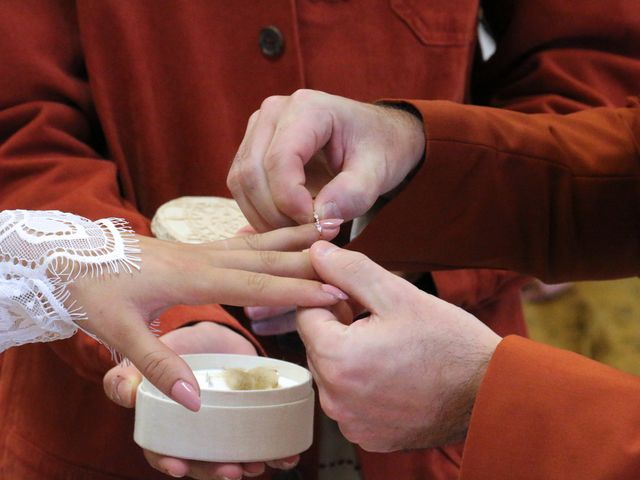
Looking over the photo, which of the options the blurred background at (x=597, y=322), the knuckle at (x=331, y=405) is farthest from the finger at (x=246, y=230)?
the blurred background at (x=597, y=322)

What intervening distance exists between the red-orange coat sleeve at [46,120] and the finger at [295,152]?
9.3 inches

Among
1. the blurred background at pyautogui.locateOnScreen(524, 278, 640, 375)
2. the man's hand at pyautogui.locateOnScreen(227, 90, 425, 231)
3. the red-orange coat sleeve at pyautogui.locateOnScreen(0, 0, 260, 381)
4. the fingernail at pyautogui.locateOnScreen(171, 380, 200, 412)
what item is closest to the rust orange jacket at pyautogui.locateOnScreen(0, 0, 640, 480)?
the red-orange coat sleeve at pyautogui.locateOnScreen(0, 0, 260, 381)

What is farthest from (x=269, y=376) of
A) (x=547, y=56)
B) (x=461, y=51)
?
(x=547, y=56)

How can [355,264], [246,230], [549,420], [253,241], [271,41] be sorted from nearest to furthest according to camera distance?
[549,420]
[355,264]
[253,241]
[246,230]
[271,41]

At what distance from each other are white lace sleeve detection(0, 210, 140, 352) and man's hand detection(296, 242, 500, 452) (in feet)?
0.73

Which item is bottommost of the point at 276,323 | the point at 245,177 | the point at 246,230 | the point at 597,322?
the point at 597,322

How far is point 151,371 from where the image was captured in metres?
0.77

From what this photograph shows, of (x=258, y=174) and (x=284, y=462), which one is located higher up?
(x=258, y=174)

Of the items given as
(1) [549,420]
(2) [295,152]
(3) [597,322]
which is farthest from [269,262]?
(3) [597,322]

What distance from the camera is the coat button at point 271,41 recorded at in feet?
3.68

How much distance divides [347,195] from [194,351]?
0.24 meters

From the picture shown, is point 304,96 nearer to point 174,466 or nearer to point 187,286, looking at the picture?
point 187,286

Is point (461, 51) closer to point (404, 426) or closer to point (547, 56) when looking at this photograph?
point (547, 56)

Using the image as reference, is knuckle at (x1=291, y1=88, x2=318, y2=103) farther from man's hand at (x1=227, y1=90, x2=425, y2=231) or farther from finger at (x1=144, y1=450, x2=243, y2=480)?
finger at (x1=144, y1=450, x2=243, y2=480)
